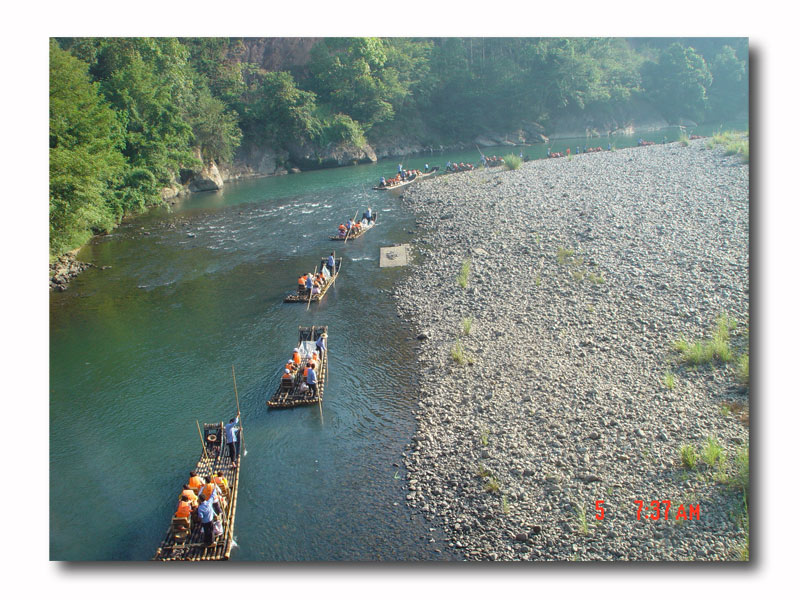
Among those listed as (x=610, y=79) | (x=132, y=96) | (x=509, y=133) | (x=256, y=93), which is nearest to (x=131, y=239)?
(x=132, y=96)

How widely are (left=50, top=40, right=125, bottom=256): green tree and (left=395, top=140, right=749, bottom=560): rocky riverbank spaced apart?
13244mm

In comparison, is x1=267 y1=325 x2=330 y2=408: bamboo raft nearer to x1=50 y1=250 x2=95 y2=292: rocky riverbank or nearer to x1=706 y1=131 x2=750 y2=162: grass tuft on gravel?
x1=50 y1=250 x2=95 y2=292: rocky riverbank

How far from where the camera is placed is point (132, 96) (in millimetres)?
35438

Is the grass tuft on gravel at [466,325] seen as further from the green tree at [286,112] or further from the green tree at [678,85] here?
the green tree at [286,112]

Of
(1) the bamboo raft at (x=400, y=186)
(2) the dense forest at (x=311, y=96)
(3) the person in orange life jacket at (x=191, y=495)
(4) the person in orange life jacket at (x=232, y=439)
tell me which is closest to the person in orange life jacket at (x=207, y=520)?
(3) the person in orange life jacket at (x=191, y=495)

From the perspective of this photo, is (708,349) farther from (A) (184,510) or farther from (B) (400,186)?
(B) (400,186)

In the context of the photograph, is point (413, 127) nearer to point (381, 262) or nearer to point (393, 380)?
point (381, 262)

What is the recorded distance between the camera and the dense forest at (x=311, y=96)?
79.6 ft

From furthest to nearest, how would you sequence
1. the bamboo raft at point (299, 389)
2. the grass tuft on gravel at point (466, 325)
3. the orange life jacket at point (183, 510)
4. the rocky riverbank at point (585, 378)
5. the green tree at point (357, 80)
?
the green tree at point (357, 80) → the grass tuft on gravel at point (466, 325) → the bamboo raft at point (299, 389) → the orange life jacket at point (183, 510) → the rocky riverbank at point (585, 378)

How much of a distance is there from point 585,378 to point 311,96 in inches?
1907

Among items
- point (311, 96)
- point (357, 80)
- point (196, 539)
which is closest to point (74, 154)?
point (196, 539)

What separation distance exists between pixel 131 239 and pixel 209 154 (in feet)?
65.3

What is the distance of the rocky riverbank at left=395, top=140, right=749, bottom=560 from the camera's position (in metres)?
9.80
